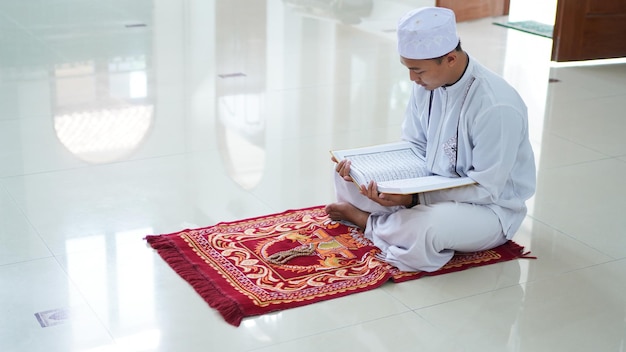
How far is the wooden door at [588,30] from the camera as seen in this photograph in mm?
6023

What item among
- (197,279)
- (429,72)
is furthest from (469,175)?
(197,279)

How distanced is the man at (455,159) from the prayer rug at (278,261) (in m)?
0.08

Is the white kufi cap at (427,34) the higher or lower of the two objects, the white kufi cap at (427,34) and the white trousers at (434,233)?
the higher

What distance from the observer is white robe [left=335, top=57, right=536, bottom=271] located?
2.93 meters

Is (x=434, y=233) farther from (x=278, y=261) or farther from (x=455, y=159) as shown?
(x=278, y=261)

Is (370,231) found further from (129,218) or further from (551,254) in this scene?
(129,218)

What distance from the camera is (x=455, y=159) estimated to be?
120 inches

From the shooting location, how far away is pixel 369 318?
2.71 meters

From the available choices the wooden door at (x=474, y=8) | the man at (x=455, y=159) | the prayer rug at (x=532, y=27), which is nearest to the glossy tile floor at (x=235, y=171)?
the man at (x=455, y=159)

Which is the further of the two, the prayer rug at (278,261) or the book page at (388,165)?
the book page at (388,165)

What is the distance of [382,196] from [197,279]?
25.9 inches

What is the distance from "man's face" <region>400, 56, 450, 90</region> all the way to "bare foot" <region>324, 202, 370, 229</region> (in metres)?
0.56

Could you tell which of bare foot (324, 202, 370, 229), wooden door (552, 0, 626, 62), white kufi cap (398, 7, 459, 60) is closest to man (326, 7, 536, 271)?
white kufi cap (398, 7, 459, 60)

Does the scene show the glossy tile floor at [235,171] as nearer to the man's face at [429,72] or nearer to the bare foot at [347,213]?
the bare foot at [347,213]
